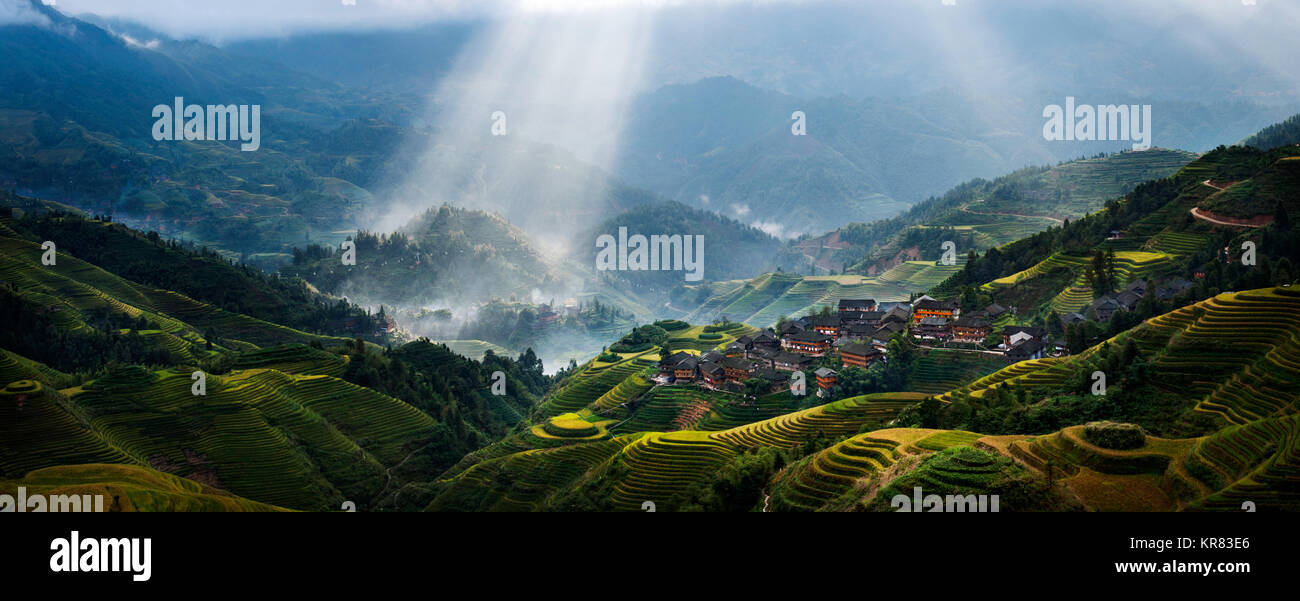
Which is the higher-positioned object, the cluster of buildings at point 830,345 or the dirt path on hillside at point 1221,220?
the dirt path on hillside at point 1221,220

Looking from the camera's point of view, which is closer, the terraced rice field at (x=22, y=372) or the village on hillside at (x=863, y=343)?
the terraced rice field at (x=22, y=372)

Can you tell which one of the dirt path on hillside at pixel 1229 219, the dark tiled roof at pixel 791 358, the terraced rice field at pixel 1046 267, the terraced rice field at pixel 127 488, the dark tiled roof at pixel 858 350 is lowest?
the terraced rice field at pixel 127 488

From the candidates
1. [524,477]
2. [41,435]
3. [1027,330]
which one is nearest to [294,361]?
[41,435]

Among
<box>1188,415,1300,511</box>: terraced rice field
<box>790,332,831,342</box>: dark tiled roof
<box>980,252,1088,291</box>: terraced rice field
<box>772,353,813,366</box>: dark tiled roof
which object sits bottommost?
<box>1188,415,1300,511</box>: terraced rice field

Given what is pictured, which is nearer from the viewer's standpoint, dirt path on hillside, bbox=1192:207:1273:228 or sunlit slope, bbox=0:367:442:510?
sunlit slope, bbox=0:367:442:510

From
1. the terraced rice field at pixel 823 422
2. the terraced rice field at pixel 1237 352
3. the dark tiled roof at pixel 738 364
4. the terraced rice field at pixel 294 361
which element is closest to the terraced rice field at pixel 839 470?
the terraced rice field at pixel 823 422

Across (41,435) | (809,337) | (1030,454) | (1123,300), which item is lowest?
(41,435)

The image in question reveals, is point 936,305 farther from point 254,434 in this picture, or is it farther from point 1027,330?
point 254,434

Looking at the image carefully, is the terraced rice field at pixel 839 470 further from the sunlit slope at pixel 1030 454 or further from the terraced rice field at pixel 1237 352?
the terraced rice field at pixel 1237 352

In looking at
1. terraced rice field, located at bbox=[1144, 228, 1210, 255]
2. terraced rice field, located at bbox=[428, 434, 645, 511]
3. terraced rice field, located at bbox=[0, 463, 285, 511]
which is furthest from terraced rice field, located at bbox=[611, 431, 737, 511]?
terraced rice field, located at bbox=[1144, 228, 1210, 255]

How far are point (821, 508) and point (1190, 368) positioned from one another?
15.9 meters

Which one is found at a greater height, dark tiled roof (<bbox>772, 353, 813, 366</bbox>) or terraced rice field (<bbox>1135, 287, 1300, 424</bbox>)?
terraced rice field (<bbox>1135, 287, 1300, 424</bbox>)

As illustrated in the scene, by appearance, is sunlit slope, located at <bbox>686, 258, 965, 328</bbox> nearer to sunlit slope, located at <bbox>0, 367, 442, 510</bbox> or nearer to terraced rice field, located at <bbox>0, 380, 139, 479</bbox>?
sunlit slope, located at <bbox>0, 367, 442, 510</bbox>
